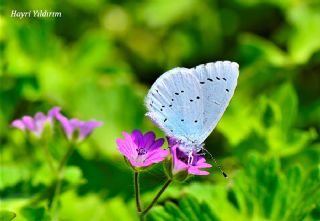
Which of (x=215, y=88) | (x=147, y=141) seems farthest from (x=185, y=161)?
(x=215, y=88)

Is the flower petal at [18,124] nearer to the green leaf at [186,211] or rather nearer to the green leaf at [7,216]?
the green leaf at [7,216]

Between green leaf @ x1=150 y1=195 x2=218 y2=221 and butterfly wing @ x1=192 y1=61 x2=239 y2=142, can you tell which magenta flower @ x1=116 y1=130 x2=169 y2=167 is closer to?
butterfly wing @ x1=192 y1=61 x2=239 y2=142

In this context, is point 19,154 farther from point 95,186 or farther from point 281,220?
point 281,220

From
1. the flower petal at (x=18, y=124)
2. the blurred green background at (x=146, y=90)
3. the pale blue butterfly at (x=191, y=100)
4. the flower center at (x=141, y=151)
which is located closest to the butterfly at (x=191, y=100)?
the pale blue butterfly at (x=191, y=100)

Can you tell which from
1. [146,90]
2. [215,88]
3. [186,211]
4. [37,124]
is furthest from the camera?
[146,90]

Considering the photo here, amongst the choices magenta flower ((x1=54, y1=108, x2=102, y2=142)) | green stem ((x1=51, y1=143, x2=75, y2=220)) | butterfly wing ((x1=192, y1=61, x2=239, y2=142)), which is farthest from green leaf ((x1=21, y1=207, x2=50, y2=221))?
butterfly wing ((x1=192, y1=61, x2=239, y2=142))

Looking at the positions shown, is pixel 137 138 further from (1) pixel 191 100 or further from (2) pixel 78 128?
(2) pixel 78 128
